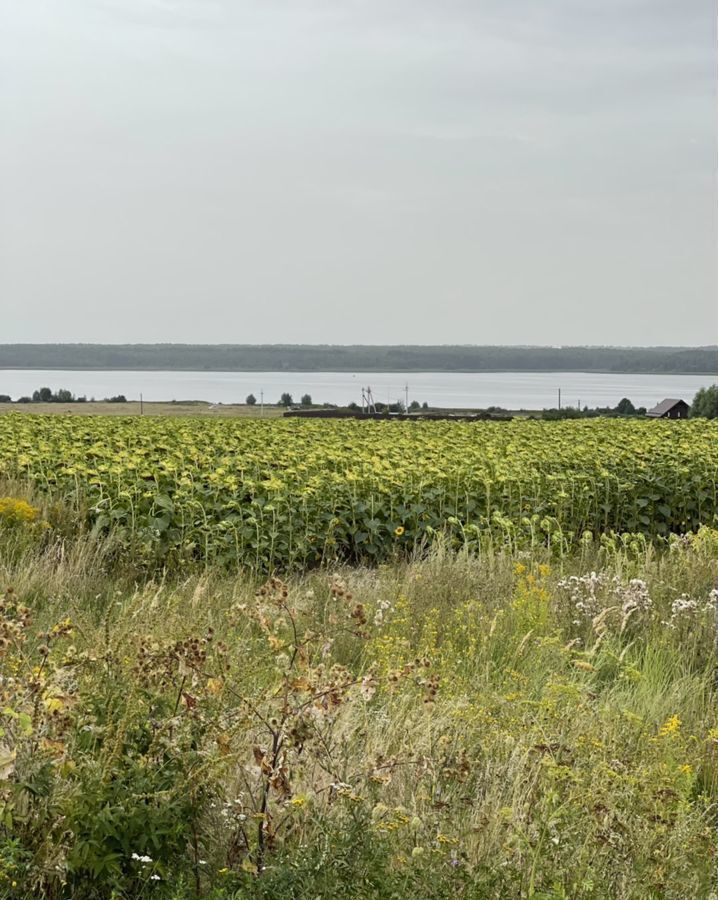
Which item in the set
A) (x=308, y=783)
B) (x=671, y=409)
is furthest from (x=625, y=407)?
(x=308, y=783)

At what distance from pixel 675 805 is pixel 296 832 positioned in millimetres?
1477

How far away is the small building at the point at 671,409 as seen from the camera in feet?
163

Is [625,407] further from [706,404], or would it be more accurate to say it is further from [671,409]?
[671,409]

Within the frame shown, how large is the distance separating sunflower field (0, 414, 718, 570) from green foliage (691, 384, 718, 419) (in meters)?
40.1

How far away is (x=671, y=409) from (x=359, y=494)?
137ft

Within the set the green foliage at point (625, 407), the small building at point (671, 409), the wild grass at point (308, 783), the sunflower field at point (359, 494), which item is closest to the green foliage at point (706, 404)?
the small building at point (671, 409)

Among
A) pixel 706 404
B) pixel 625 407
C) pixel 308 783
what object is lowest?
pixel 308 783

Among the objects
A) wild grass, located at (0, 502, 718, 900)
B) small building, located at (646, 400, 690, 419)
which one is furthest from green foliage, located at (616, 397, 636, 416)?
wild grass, located at (0, 502, 718, 900)

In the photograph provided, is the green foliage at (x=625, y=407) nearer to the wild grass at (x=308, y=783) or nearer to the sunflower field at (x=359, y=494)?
the sunflower field at (x=359, y=494)

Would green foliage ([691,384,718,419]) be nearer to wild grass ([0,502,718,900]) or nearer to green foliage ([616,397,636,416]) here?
green foliage ([616,397,636,416])

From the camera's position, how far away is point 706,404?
55.6 meters

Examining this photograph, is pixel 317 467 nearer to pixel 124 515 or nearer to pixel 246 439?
pixel 124 515

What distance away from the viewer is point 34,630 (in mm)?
6312

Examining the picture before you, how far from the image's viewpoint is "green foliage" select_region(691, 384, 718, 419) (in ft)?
178
